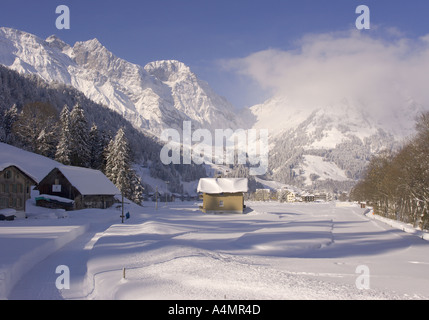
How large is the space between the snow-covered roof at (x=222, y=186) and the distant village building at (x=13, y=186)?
28306mm

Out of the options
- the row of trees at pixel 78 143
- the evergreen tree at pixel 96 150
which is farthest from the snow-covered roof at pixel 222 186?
the evergreen tree at pixel 96 150

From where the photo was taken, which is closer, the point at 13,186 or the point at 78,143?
the point at 13,186

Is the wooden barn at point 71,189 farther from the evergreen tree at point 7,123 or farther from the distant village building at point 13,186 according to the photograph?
the evergreen tree at point 7,123

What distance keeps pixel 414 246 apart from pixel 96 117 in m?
158

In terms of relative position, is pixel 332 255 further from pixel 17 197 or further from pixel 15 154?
pixel 15 154

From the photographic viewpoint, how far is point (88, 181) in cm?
5578

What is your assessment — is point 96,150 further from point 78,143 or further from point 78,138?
point 78,138

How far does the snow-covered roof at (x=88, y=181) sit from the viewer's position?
53.1 meters

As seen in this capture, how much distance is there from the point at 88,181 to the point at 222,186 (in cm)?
2154

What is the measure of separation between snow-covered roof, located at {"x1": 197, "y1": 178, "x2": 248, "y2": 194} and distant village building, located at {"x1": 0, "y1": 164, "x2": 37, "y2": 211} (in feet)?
92.9

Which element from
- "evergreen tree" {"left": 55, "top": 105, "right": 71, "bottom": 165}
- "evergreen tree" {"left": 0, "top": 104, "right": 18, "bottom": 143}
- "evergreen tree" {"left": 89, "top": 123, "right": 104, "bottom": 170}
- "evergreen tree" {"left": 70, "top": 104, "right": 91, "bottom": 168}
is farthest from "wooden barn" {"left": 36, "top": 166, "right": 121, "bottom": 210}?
"evergreen tree" {"left": 0, "top": 104, "right": 18, "bottom": 143}

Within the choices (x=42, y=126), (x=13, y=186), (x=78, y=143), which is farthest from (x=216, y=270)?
(x=42, y=126)
